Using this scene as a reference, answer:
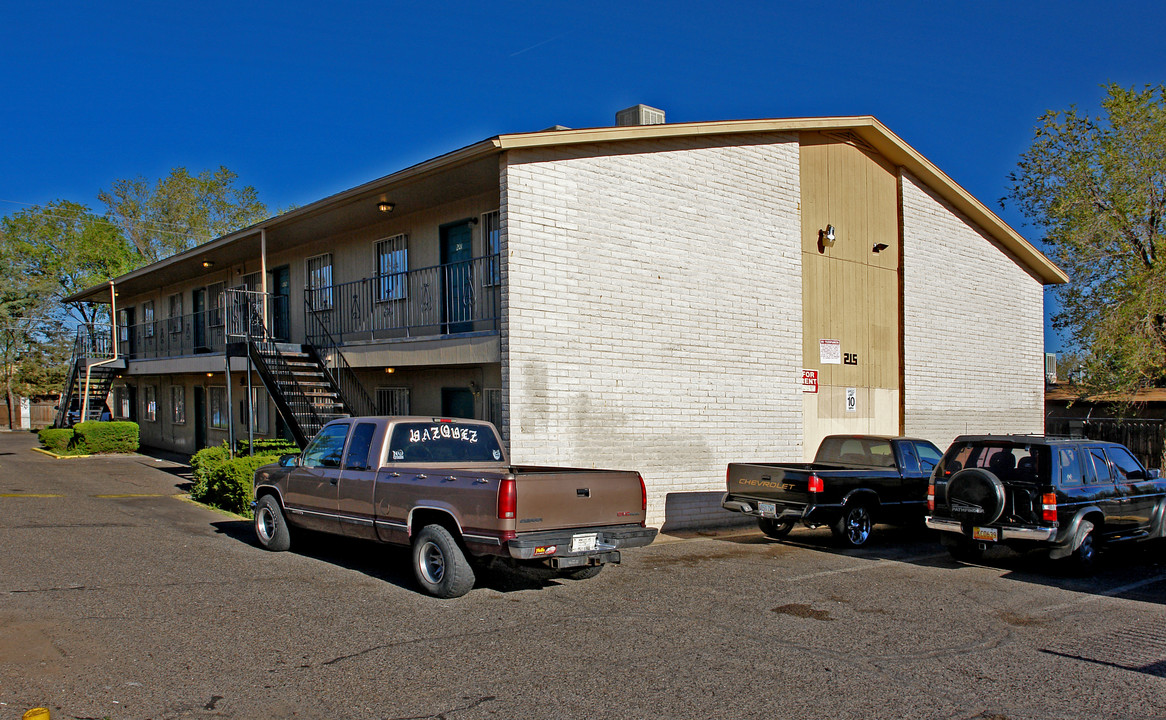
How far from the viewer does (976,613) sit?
7594 mm

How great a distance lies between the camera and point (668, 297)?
13.0 metres

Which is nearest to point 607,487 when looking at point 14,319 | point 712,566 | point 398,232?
point 712,566

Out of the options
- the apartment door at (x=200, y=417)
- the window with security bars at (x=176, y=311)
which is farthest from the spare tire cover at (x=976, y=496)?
the window with security bars at (x=176, y=311)

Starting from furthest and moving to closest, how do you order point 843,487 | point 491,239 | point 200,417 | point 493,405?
point 200,417 → point 491,239 → point 493,405 → point 843,487

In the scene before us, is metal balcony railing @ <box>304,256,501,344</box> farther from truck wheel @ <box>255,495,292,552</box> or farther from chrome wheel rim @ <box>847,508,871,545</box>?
chrome wheel rim @ <box>847,508,871,545</box>

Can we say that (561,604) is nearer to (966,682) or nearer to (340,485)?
(340,485)

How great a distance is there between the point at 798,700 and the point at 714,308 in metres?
8.95

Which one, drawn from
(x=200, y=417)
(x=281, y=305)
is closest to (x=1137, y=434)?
(x=281, y=305)

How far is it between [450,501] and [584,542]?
1297 millimetres

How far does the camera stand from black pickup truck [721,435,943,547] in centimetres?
1088

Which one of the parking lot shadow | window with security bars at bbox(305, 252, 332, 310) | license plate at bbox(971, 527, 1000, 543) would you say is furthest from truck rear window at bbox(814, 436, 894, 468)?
window with security bars at bbox(305, 252, 332, 310)

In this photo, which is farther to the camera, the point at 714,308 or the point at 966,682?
the point at 714,308

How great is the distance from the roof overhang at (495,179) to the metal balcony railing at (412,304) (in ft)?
4.26

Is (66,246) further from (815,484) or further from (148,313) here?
(815,484)
